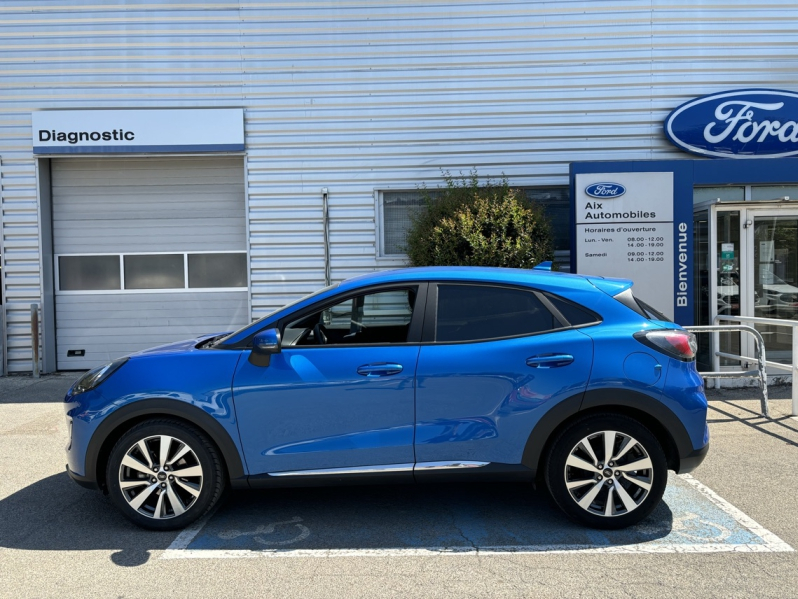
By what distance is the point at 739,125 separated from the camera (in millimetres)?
9805

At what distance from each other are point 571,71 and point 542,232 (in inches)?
116

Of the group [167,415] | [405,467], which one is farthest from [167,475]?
[405,467]

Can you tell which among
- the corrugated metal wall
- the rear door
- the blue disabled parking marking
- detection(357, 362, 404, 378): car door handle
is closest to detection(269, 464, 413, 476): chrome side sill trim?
the rear door

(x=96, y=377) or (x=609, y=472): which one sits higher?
(x=96, y=377)

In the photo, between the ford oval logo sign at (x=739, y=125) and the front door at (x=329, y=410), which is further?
the ford oval logo sign at (x=739, y=125)

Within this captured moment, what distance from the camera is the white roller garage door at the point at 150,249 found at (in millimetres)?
10539

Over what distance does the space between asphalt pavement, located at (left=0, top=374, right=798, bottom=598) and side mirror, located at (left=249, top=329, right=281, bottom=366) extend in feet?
3.59

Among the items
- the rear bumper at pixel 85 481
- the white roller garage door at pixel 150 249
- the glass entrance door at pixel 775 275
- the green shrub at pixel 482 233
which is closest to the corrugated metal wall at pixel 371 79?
the white roller garage door at pixel 150 249

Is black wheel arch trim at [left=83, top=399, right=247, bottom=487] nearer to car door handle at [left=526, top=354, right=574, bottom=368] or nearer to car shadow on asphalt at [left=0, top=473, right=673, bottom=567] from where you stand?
car shadow on asphalt at [left=0, top=473, right=673, bottom=567]

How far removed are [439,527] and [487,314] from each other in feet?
4.55

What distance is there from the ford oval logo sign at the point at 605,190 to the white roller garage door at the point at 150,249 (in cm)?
522

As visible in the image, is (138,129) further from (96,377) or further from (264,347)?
(264,347)

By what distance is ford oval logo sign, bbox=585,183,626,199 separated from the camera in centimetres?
850

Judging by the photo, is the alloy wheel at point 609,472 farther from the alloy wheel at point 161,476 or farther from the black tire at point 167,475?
the alloy wheel at point 161,476
